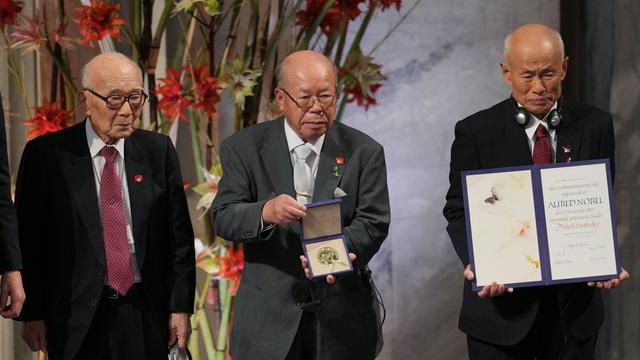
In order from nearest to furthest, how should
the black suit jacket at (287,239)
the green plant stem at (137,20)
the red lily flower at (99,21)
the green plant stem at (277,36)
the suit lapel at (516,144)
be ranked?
the black suit jacket at (287,239)
the suit lapel at (516,144)
the red lily flower at (99,21)
the green plant stem at (137,20)
the green plant stem at (277,36)

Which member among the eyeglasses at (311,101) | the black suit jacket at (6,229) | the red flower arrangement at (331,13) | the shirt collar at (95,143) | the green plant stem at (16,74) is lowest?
Answer: the black suit jacket at (6,229)

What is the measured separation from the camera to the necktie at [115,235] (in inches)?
129

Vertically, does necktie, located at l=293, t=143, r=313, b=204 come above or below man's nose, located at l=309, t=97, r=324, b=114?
below

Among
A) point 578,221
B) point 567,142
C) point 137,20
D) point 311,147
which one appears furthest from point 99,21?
point 578,221

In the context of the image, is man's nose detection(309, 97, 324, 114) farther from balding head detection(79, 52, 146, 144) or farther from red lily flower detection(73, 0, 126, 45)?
→ red lily flower detection(73, 0, 126, 45)

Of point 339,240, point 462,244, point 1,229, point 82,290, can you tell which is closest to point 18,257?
point 1,229

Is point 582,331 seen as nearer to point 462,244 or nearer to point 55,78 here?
point 462,244

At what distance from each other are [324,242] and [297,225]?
0.20 metres

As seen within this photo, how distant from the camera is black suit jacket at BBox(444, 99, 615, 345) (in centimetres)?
330

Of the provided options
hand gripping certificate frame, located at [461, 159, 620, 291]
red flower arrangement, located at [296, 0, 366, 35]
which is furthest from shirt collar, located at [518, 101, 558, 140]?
red flower arrangement, located at [296, 0, 366, 35]

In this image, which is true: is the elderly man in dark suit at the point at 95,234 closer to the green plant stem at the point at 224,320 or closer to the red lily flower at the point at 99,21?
the red lily flower at the point at 99,21

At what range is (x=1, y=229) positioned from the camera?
9.79 ft

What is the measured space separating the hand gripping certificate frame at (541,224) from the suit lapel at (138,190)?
3.34 ft

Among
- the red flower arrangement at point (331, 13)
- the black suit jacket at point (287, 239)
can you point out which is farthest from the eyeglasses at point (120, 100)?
the red flower arrangement at point (331, 13)
